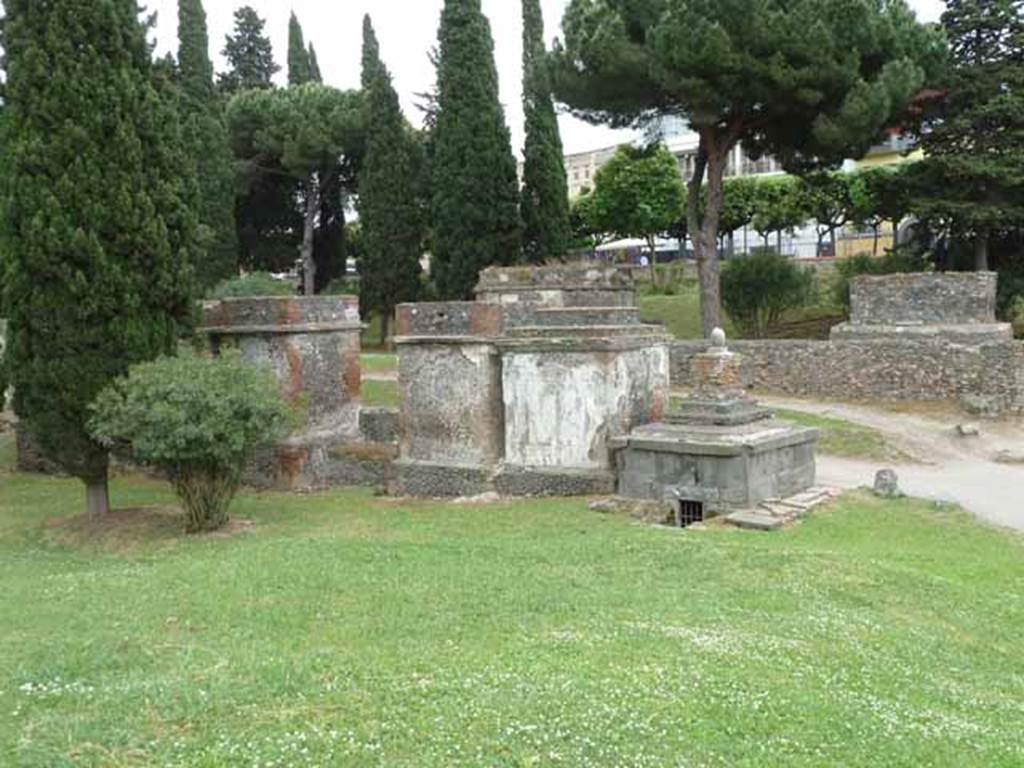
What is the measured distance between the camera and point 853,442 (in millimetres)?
17891

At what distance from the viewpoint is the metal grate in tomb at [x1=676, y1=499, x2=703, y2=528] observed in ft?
43.9

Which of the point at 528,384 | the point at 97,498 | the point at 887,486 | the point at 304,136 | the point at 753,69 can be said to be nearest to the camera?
the point at 887,486

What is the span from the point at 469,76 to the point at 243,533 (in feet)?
62.2

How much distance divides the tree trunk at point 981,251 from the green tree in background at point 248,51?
34.5m

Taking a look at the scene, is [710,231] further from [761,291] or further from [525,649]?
[525,649]

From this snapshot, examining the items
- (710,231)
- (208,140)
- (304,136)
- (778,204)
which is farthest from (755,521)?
(778,204)

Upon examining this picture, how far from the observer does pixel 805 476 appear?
47.3 ft

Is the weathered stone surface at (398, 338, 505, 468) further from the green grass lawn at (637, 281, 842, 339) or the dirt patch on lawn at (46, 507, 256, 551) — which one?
the green grass lawn at (637, 281, 842, 339)

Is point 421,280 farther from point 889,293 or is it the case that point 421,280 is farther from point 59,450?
point 59,450

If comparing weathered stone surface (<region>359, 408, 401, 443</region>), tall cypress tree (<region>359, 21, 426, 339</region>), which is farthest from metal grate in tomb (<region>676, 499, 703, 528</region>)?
tall cypress tree (<region>359, 21, 426, 339</region>)

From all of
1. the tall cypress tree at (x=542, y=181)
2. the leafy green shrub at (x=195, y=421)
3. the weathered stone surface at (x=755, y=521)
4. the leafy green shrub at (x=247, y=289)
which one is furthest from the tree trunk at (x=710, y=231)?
the leafy green shrub at (x=195, y=421)

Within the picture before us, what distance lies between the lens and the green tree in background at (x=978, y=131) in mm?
24359

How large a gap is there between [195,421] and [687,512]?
20.6ft

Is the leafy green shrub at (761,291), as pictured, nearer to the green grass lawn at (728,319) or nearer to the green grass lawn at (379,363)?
the green grass lawn at (728,319)
